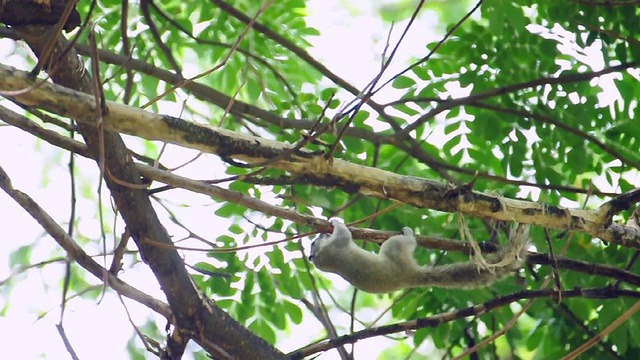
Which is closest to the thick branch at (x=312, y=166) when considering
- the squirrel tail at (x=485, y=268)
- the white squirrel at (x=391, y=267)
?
the squirrel tail at (x=485, y=268)

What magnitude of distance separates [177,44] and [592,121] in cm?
302

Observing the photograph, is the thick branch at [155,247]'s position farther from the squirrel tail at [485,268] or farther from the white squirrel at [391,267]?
the squirrel tail at [485,268]

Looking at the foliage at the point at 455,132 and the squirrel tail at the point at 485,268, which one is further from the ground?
the foliage at the point at 455,132

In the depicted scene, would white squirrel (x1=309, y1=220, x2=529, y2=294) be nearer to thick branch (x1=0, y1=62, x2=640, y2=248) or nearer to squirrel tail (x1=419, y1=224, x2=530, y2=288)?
squirrel tail (x1=419, y1=224, x2=530, y2=288)

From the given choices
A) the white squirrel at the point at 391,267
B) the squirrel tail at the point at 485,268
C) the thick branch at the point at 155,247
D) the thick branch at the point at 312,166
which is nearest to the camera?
the thick branch at the point at 312,166

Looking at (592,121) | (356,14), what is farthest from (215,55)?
(356,14)

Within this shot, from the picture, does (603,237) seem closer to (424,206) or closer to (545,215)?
(545,215)

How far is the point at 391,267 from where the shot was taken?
3.89 metres

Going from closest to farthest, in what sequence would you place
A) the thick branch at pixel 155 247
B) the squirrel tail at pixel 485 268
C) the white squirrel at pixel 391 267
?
the thick branch at pixel 155 247 → the squirrel tail at pixel 485 268 → the white squirrel at pixel 391 267

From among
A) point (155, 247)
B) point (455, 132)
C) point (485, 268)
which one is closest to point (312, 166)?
point (155, 247)

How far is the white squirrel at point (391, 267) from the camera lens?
12.3ft

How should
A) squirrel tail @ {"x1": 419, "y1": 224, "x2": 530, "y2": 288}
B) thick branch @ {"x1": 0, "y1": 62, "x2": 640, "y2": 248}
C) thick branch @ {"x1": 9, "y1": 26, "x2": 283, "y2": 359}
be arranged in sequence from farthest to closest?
squirrel tail @ {"x1": 419, "y1": 224, "x2": 530, "y2": 288}, thick branch @ {"x1": 9, "y1": 26, "x2": 283, "y2": 359}, thick branch @ {"x1": 0, "y1": 62, "x2": 640, "y2": 248}

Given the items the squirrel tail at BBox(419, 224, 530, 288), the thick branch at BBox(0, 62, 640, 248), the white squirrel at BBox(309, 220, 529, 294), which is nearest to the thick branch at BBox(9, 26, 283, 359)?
the thick branch at BBox(0, 62, 640, 248)

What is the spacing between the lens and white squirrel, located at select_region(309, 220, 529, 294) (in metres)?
3.74
